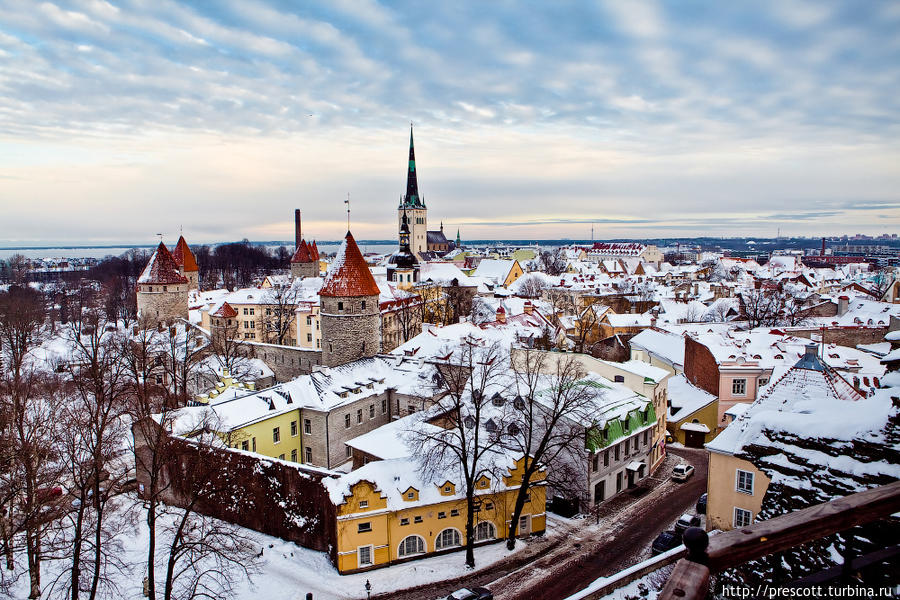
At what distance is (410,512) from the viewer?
19266mm

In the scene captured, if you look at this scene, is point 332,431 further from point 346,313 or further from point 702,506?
point 702,506

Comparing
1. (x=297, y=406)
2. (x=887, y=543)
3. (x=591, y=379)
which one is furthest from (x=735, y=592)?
(x=297, y=406)

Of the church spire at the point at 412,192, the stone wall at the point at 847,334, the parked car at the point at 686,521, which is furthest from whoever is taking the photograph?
the church spire at the point at 412,192

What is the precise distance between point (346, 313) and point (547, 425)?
552 inches

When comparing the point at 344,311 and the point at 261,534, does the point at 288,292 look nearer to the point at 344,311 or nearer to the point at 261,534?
the point at 344,311

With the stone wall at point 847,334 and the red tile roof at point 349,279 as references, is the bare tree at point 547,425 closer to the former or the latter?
the red tile roof at point 349,279

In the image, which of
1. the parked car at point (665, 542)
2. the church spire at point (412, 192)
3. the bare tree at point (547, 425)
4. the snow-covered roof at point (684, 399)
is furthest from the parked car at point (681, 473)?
the church spire at point (412, 192)

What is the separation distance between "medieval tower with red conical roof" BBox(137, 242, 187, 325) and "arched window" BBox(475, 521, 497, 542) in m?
31.2

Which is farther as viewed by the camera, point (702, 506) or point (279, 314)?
point (279, 314)

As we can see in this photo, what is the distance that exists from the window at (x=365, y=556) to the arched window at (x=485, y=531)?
3973 mm

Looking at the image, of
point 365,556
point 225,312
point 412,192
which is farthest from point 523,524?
point 412,192

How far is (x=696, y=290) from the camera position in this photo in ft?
248

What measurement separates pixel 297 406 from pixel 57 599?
1151 centimetres

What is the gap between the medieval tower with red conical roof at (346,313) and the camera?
32.3 meters
